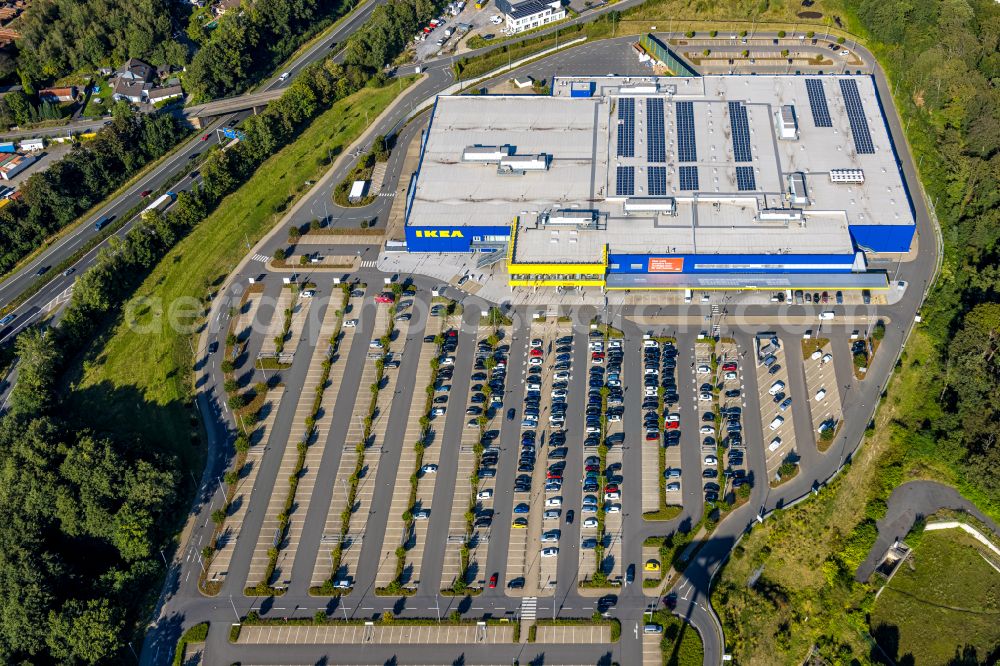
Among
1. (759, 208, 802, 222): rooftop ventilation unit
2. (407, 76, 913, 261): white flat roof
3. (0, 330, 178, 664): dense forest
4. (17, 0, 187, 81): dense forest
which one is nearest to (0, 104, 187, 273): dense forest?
(17, 0, 187, 81): dense forest

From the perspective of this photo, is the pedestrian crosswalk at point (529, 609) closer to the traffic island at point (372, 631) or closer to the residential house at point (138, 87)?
the traffic island at point (372, 631)

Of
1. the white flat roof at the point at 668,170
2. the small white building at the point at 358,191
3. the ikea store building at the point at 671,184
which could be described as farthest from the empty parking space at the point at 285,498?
the small white building at the point at 358,191

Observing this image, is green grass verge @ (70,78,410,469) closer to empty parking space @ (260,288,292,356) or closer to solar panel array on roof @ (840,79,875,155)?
empty parking space @ (260,288,292,356)

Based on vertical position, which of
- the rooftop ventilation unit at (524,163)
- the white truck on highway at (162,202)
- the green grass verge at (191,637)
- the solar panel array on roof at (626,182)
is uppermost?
the rooftop ventilation unit at (524,163)

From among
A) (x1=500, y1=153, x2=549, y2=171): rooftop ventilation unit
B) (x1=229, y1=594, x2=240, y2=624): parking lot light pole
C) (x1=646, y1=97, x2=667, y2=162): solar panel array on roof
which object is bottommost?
(x1=229, y1=594, x2=240, y2=624): parking lot light pole

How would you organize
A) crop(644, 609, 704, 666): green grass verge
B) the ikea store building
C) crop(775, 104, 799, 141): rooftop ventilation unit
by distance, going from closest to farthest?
crop(644, 609, 704, 666): green grass verge, the ikea store building, crop(775, 104, 799, 141): rooftop ventilation unit

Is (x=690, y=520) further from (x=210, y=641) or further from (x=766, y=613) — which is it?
(x=210, y=641)

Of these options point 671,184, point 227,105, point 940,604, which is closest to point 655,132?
point 671,184
